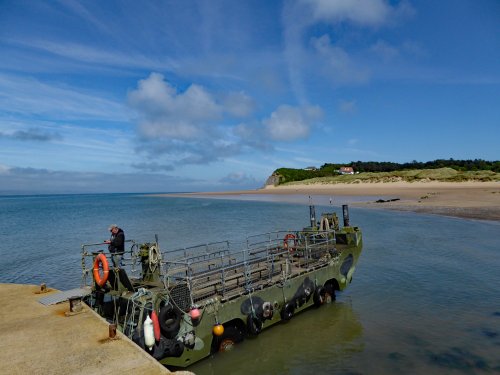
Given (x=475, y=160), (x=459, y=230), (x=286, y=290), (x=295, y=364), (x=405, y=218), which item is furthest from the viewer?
(x=475, y=160)

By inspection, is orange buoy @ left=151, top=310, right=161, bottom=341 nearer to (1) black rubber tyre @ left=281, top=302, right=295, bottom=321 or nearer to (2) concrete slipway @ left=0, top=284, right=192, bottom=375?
(2) concrete slipway @ left=0, top=284, right=192, bottom=375

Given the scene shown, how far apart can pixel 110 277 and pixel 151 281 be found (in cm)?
116

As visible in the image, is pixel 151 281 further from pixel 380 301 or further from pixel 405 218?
pixel 405 218

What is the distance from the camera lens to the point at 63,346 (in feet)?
22.9

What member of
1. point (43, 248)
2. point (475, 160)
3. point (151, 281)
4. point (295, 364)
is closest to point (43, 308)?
point (151, 281)

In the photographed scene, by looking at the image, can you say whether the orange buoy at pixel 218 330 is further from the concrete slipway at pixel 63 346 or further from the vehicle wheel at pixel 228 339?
the concrete slipway at pixel 63 346

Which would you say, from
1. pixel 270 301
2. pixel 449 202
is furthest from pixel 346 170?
pixel 270 301

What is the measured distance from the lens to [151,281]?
33.8ft

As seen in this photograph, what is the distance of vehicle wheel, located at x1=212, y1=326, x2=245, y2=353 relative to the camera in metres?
9.39

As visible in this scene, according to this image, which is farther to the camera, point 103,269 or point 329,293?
point 329,293

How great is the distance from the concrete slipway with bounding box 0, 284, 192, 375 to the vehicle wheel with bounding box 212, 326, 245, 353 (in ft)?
9.47

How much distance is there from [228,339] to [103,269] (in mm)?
3767

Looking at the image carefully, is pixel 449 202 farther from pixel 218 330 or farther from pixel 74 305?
pixel 74 305

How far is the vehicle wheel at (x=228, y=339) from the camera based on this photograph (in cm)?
939
